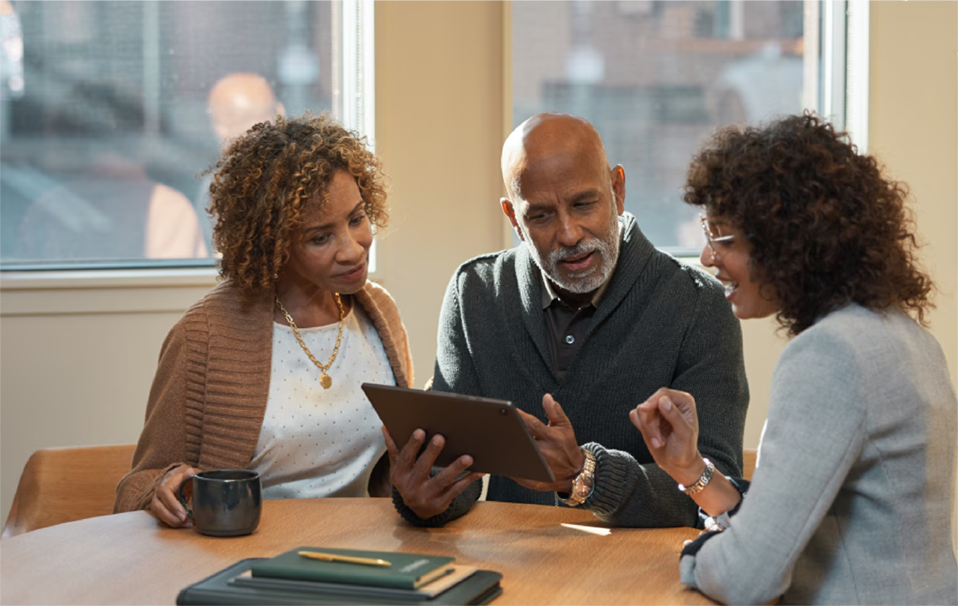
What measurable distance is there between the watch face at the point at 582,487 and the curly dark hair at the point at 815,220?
0.45 metres

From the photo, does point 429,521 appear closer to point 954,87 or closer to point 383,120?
point 383,120

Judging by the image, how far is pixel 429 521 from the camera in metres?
1.72

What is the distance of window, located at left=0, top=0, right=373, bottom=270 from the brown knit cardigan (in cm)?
132

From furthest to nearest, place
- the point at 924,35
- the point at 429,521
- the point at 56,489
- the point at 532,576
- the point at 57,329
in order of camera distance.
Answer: the point at 924,35, the point at 57,329, the point at 56,489, the point at 429,521, the point at 532,576

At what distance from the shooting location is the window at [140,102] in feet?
10.8

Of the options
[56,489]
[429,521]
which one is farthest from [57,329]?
[429,521]

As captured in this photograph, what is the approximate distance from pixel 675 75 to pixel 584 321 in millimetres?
1727

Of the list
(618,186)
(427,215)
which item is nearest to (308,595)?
(618,186)

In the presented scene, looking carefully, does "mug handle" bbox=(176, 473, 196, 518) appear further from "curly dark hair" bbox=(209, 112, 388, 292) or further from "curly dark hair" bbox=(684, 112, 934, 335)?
"curly dark hair" bbox=(684, 112, 934, 335)

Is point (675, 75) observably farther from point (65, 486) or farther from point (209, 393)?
point (65, 486)

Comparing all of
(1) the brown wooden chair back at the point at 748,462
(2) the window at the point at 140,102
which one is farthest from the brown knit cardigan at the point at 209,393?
(2) the window at the point at 140,102

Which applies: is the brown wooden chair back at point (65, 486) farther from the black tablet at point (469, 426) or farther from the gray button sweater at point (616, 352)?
the black tablet at point (469, 426)

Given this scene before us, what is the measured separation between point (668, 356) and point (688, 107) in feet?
5.92

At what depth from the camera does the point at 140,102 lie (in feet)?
11.0
